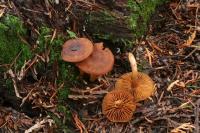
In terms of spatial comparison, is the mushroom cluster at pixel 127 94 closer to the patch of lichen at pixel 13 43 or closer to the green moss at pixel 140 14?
the green moss at pixel 140 14

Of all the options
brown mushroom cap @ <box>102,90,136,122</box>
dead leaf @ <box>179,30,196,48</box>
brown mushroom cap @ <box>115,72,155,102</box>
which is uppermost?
dead leaf @ <box>179,30,196,48</box>

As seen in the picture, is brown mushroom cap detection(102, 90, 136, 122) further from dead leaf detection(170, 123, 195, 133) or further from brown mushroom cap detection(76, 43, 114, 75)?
dead leaf detection(170, 123, 195, 133)

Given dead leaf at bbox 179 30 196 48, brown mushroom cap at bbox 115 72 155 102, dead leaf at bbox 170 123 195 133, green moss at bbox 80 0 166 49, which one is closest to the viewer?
dead leaf at bbox 170 123 195 133

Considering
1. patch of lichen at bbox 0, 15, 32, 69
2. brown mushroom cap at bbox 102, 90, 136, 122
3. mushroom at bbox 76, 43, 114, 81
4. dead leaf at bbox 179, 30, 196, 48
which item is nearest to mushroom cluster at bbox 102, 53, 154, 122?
brown mushroom cap at bbox 102, 90, 136, 122

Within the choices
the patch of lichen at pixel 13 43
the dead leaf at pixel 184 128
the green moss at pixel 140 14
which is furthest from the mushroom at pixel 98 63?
the dead leaf at pixel 184 128

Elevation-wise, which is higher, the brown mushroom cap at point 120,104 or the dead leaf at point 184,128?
the brown mushroom cap at point 120,104

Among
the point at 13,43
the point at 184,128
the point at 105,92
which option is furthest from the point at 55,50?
the point at 184,128

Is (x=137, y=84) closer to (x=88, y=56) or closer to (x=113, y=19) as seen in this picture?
(x=88, y=56)
